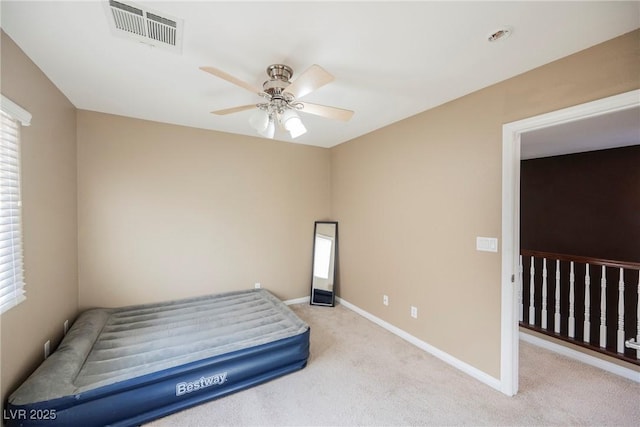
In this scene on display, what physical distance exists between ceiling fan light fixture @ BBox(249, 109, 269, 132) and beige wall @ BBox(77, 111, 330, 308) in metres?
1.70

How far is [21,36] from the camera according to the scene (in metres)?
1.61

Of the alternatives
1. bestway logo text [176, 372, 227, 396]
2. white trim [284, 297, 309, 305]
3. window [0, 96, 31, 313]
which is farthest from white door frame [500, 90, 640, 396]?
window [0, 96, 31, 313]

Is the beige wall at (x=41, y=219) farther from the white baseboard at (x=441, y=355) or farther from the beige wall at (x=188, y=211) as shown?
the white baseboard at (x=441, y=355)

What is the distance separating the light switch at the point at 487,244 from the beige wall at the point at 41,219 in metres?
3.38

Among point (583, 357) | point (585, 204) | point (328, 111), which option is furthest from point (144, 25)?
point (585, 204)

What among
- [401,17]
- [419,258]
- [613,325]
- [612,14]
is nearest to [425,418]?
[419,258]

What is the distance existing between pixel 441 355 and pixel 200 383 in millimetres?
2226

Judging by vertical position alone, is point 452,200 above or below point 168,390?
above

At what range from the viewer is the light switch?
219 cm

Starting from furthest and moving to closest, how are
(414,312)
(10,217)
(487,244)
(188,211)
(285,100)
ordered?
(188,211) < (414,312) < (487,244) < (285,100) < (10,217)

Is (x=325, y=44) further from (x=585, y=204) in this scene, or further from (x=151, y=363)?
(x=585, y=204)

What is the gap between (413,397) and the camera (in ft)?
6.75

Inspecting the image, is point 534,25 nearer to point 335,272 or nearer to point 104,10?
point 104,10

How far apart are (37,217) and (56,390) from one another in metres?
1.26
